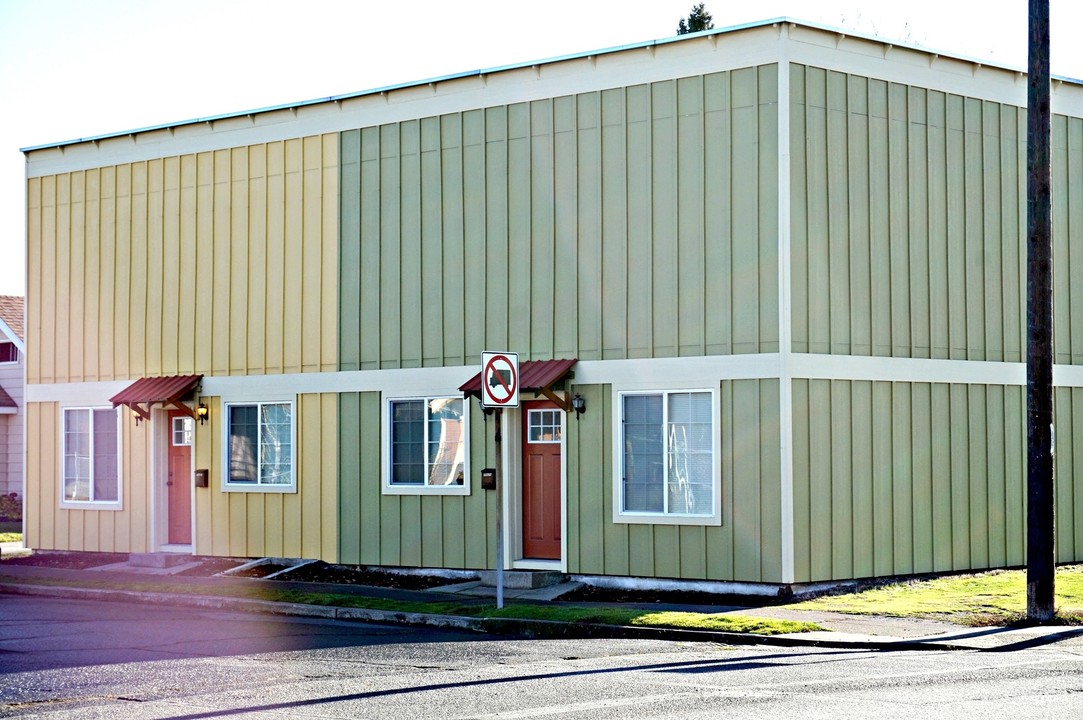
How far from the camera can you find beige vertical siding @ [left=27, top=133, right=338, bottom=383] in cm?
2316

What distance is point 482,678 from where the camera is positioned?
12.3 metres

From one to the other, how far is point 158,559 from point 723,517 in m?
10.1

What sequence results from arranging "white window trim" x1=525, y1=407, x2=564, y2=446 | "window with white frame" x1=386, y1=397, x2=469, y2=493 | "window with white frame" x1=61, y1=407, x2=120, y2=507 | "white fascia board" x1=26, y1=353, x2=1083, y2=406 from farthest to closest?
1. "window with white frame" x1=61, y1=407, x2=120, y2=507
2. "window with white frame" x1=386, y1=397, x2=469, y2=493
3. "white window trim" x1=525, y1=407, x2=564, y2=446
4. "white fascia board" x1=26, y1=353, x2=1083, y2=406

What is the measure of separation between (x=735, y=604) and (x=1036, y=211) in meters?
5.83

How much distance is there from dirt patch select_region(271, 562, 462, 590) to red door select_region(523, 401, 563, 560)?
1309mm

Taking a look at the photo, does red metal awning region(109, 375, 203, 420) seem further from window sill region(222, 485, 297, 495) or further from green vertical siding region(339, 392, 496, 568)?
green vertical siding region(339, 392, 496, 568)

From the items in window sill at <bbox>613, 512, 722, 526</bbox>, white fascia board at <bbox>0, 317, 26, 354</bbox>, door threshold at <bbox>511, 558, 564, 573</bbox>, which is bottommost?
door threshold at <bbox>511, 558, 564, 573</bbox>

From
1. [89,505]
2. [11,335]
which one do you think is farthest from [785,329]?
[11,335]

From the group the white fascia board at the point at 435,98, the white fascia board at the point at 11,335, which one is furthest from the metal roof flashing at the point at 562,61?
the white fascia board at the point at 11,335

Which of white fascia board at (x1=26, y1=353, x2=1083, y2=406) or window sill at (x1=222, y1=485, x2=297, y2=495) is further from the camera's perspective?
window sill at (x1=222, y1=485, x2=297, y2=495)

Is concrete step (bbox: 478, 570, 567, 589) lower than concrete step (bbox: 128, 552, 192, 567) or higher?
higher

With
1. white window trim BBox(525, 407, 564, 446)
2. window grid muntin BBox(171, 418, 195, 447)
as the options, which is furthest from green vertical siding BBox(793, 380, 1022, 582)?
window grid muntin BBox(171, 418, 195, 447)

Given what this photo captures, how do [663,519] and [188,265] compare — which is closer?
[663,519]

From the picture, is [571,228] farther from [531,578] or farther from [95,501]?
[95,501]
